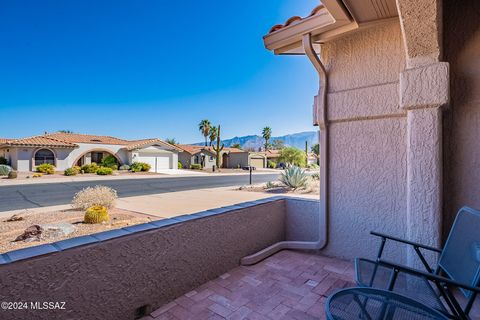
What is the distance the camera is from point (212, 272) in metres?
2.95

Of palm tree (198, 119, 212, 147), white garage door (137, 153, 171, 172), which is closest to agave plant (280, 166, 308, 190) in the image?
white garage door (137, 153, 171, 172)

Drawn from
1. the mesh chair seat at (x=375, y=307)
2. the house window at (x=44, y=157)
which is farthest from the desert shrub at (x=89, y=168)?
the mesh chair seat at (x=375, y=307)

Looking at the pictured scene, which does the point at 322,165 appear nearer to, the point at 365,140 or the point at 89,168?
the point at 365,140

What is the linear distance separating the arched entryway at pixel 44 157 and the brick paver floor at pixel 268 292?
29.7 meters

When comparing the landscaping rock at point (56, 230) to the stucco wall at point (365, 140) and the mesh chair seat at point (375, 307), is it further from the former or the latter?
the mesh chair seat at point (375, 307)

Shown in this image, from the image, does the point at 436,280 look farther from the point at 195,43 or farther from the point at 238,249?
the point at 195,43

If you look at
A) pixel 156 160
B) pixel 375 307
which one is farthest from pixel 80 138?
pixel 375 307

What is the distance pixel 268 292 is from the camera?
2.71m

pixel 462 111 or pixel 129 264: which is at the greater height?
pixel 462 111

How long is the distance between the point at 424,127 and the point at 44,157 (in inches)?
1255

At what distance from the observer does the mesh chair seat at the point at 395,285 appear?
174 cm

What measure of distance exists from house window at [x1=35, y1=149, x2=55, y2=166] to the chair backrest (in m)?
31.9

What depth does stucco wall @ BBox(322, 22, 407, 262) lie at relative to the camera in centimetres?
306

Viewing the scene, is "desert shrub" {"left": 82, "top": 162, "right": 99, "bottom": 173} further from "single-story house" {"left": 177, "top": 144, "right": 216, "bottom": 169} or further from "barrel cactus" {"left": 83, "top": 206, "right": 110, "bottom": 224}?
"barrel cactus" {"left": 83, "top": 206, "right": 110, "bottom": 224}
